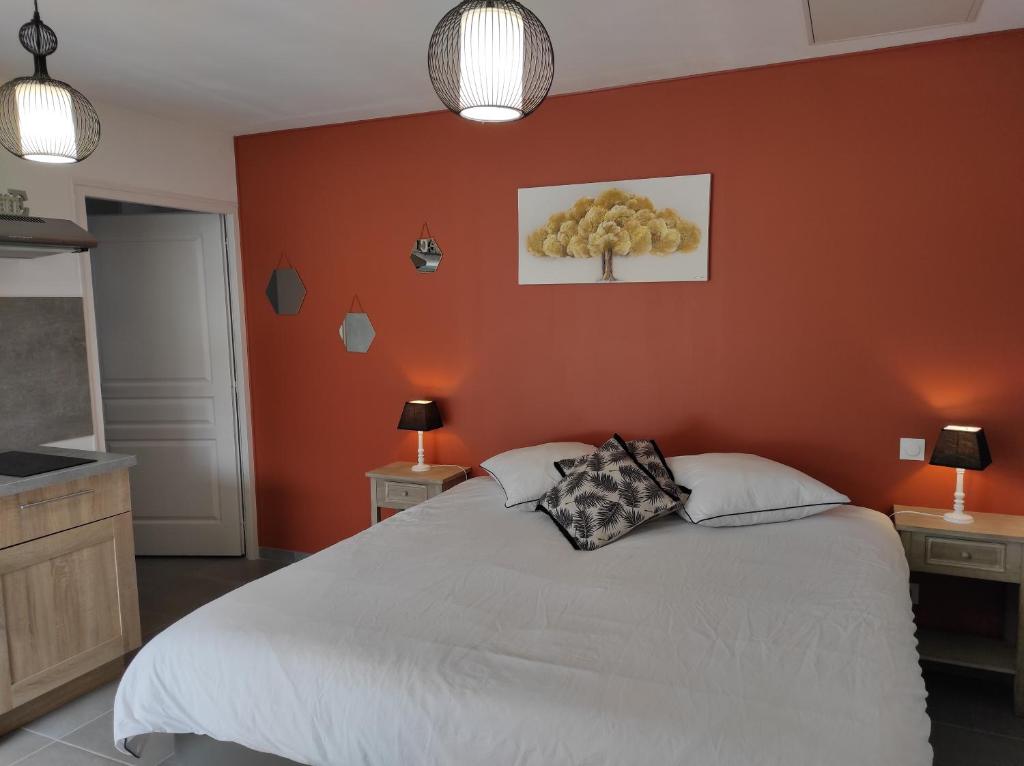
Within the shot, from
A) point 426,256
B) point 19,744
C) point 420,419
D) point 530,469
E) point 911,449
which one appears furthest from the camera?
point 426,256

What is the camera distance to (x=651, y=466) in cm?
303

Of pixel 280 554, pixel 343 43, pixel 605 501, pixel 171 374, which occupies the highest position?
pixel 343 43

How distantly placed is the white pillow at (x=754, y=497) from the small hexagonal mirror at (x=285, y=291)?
257 cm

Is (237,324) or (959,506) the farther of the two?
(237,324)

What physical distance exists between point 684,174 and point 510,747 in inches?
102

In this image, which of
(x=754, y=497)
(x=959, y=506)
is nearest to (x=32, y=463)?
(x=754, y=497)

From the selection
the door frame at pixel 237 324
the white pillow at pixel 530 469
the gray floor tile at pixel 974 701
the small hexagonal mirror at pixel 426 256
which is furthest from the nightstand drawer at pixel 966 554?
the door frame at pixel 237 324

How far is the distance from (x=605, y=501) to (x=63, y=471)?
209 cm

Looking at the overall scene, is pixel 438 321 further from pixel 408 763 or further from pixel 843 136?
pixel 408 763

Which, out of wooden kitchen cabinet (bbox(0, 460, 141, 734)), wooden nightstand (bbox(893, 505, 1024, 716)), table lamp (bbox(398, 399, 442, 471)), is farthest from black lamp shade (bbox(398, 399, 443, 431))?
wooden nightstand (bbox(893, 505, 1024, 716))

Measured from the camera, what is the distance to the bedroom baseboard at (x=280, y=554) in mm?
4438

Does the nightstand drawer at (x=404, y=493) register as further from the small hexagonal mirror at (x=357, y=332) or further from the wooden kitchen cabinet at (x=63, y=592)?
Answer: the wooden kitchen cabinet at (x=63, y=592)

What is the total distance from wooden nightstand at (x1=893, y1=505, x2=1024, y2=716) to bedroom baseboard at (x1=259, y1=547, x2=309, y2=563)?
330 centimetres

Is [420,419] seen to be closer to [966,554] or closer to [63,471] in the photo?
[63,471]
